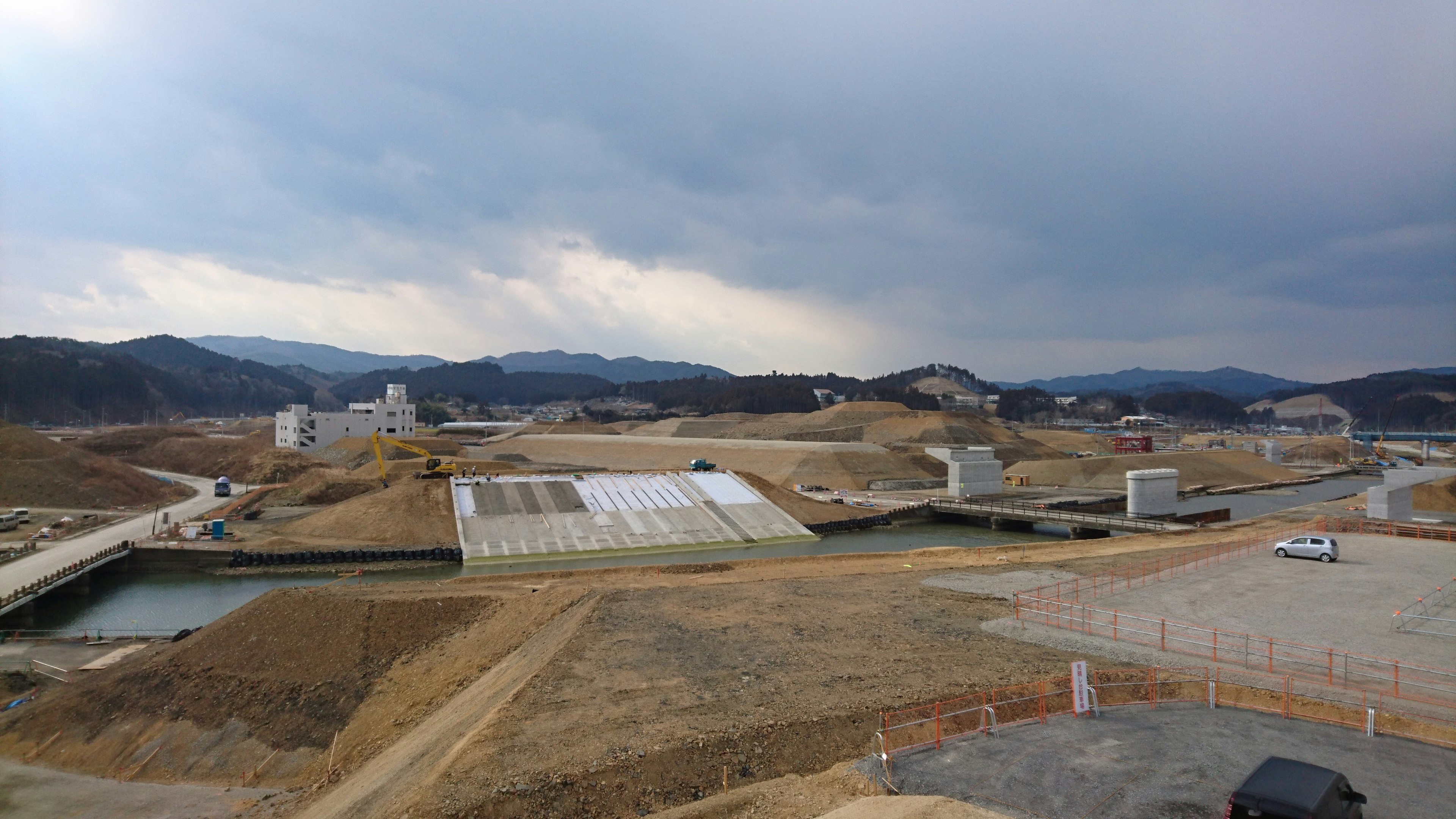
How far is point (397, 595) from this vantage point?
27609mm

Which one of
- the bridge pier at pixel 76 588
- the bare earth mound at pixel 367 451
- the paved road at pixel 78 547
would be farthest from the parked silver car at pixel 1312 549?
the bare earth mound at pixel 367 451

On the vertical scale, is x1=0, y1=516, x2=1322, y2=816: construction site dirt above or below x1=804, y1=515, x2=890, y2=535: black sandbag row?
above

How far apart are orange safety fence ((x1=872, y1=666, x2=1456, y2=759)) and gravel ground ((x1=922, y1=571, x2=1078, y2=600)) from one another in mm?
10953

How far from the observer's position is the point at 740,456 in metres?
104

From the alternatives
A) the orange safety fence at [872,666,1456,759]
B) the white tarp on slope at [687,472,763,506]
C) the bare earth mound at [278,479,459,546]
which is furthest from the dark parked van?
the white tarp on slope at [687,472,763,506]

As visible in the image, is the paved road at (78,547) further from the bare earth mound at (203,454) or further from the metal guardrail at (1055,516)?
the metal guardrail at (1055,516)

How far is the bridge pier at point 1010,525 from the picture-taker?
210 ft

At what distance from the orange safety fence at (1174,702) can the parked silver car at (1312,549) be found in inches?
825

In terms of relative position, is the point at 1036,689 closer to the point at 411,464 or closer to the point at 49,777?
the point at 49,777

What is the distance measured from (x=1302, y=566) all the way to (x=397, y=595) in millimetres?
38348

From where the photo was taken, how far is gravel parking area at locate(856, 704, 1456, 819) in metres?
10.8

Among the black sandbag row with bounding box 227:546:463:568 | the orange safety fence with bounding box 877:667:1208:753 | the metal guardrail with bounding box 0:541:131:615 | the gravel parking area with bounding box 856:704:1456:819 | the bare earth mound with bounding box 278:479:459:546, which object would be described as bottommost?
the black sandbag row with bounding box 227:546:463:568

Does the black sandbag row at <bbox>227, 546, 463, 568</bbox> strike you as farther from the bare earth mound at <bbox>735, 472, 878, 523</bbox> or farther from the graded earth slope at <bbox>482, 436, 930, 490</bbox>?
the graded earth slope at <bbox>482, 436, 930, 490</bbox>

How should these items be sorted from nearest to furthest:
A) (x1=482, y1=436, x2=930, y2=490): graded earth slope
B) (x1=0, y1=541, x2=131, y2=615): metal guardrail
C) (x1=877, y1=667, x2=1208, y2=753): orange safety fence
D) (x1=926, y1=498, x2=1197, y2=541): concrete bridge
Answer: (x1=877, y1=667, x2=1208, y2=753): orange safety fence < (x1=0, y1=541, x2=131, y2=615): metal guardrail < (x1=926, y1=498, x2=1197, y2=541): concrete bridge < (x1=482, y1=436, x2=930, y2=490): graded earth slope
